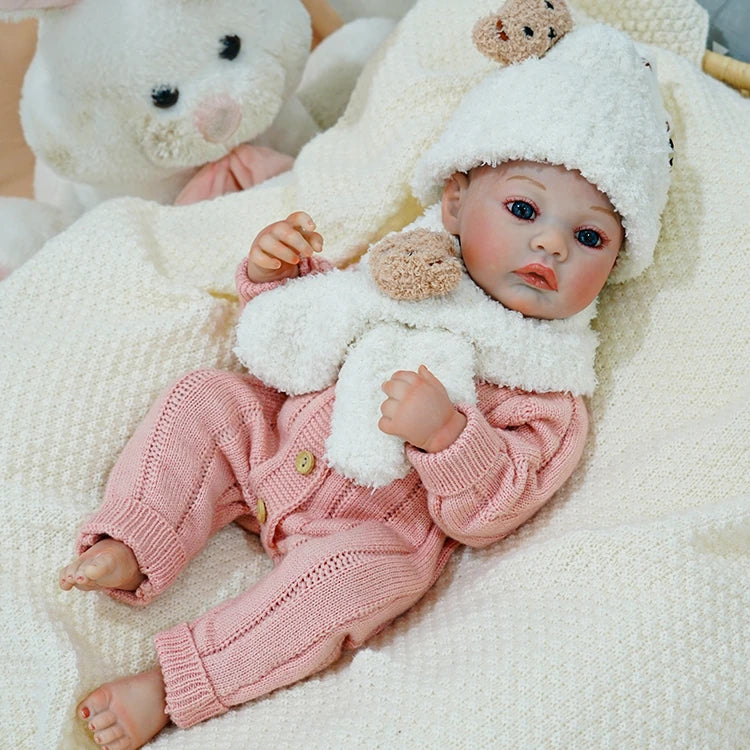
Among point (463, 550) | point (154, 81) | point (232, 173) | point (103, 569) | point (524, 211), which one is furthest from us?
point (232, 173)

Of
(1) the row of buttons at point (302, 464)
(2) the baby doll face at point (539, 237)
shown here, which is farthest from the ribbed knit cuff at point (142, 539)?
(2) the baby doll face at point (539, 237)

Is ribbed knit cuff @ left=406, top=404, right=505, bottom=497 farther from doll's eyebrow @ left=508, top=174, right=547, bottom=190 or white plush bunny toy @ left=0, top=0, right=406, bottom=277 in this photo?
white plush bunny toy @ left=0, top=0, right=406, bottom=277

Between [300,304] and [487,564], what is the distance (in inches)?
16.4

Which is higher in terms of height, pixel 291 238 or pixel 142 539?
pixel 291 238

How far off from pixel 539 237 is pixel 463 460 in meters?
0.29

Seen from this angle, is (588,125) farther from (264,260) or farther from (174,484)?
(174,484)

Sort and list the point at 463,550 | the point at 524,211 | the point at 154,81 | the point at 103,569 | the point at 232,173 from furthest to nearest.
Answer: the point at 232,173 → the point at 154,81 → the point at 463,550 → the point at 524,211 → the point at 103,569

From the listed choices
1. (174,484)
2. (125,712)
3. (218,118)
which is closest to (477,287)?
(174,484)

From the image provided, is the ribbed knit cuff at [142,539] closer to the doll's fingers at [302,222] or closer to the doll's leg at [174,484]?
the doll's leg at [174,484]

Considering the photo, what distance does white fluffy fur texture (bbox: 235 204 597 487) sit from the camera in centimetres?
112

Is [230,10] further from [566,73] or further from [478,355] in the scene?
[478,355]

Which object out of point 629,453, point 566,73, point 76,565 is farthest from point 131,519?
point 566,73

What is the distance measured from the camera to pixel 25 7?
1330mm

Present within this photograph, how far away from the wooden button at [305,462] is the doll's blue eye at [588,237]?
0.43 metres
